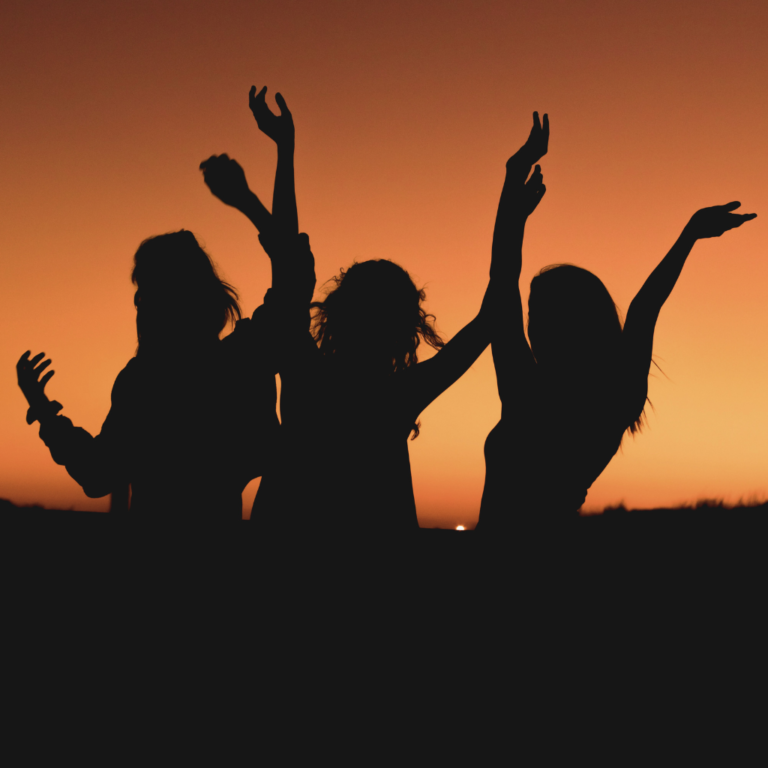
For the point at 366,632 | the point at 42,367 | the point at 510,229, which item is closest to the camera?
the point at 366,632

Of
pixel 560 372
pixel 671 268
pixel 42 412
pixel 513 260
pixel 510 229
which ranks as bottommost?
pixel 42 412

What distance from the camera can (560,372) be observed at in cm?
252

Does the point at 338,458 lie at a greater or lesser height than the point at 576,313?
lesser

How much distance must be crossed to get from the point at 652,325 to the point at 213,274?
147 cm

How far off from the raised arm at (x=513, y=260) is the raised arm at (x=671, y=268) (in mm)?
411

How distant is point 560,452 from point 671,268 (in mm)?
712

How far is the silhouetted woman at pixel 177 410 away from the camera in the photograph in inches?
79.7

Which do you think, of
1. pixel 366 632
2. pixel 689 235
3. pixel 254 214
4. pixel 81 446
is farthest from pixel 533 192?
pixel 81 446

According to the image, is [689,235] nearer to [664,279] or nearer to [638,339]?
[664,279]

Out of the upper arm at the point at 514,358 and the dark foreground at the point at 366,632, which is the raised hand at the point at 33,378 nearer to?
the dark foreground at the point at 366,632

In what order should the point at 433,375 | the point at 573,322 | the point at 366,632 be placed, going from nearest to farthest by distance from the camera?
1. the point at 366,632
2. the point at 433,375
3. the point at 573,322

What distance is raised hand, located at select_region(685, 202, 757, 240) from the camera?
221 cm

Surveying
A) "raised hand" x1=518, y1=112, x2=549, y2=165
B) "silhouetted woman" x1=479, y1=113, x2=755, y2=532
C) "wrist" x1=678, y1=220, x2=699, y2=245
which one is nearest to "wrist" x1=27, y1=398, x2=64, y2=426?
"silhouetted woman" x1=479, y1=113, x2=755, y2=532

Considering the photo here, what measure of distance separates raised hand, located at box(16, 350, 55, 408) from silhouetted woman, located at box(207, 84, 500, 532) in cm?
75
